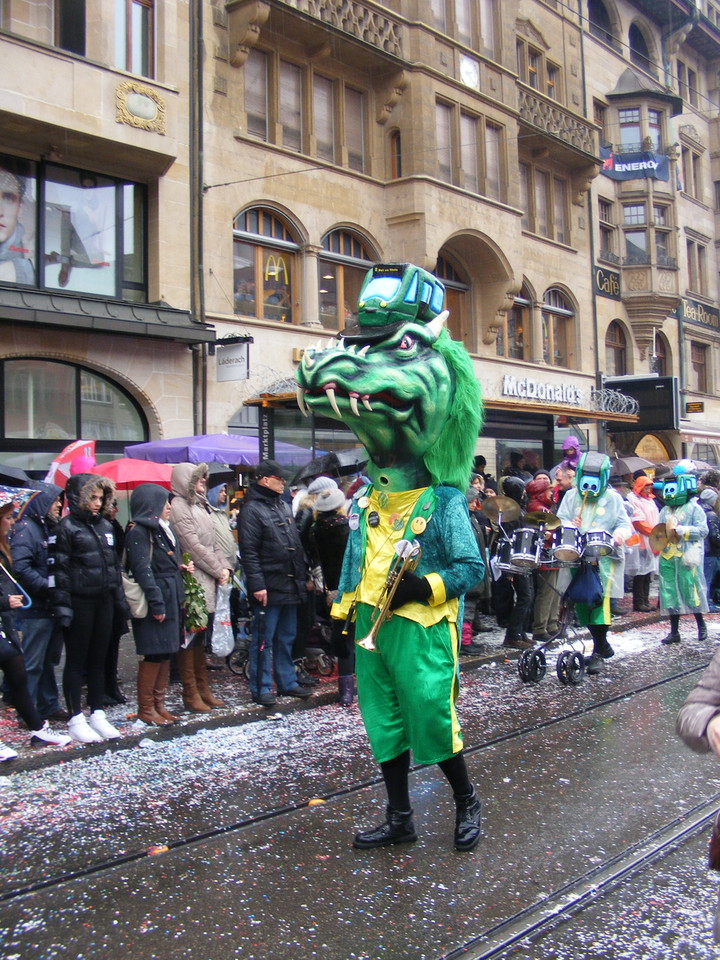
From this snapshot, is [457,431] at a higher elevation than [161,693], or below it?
higher

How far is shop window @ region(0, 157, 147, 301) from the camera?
13.6 m

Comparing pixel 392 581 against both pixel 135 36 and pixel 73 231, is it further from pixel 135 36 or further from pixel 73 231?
pixel 135 36

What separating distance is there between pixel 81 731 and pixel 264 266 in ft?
40.3

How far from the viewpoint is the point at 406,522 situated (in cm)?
450

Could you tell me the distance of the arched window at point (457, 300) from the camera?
21.6 metres

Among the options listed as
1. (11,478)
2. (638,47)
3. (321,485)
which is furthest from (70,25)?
(638,47)

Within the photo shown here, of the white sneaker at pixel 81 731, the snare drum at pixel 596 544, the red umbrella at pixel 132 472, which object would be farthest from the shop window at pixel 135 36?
the white sneaker at pixel 81 731

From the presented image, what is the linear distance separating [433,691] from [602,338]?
2367cm

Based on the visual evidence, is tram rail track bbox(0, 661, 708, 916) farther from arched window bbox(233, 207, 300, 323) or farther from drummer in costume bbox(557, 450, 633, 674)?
arched window bbox(233, 207, 300, 323)

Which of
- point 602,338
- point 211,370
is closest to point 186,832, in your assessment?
point 211,370

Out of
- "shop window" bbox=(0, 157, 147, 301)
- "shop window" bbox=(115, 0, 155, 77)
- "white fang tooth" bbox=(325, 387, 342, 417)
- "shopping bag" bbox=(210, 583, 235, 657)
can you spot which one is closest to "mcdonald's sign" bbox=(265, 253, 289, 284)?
"shop window" bbox=(0, 157, 147, 301)

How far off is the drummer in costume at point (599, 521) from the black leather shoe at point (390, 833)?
444cm

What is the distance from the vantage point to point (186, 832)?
4672 millimetres

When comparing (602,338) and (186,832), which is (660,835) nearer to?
(186,832)
